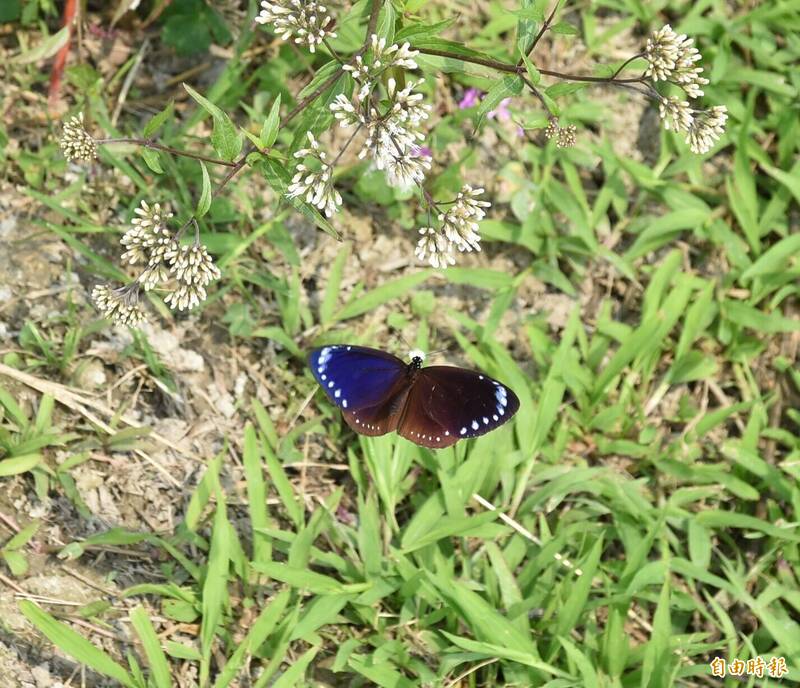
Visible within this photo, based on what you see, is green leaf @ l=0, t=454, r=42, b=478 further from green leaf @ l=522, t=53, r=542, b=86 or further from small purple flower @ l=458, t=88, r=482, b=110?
small purple flower @ l=458, t=88, r=482, b=110

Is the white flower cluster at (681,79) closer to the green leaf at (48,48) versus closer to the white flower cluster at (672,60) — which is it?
the white flower cluster at (672,60)

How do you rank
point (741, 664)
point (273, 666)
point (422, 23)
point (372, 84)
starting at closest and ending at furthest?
point (372, 84)
point (422, 23)
point (273, 666)
point (741, 664)

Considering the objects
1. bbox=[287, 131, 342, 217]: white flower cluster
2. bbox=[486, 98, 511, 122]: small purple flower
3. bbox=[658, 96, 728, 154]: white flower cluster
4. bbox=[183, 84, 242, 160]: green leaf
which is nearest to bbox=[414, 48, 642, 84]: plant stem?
bbox=[658, 96, 728, 154]: white flower cluster

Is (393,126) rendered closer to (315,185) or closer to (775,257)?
(315,185)

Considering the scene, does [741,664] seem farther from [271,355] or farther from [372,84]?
[372,84]

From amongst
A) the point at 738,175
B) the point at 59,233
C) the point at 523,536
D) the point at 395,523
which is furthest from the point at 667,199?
the point at 59,233

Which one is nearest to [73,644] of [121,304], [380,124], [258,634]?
[258,634]
